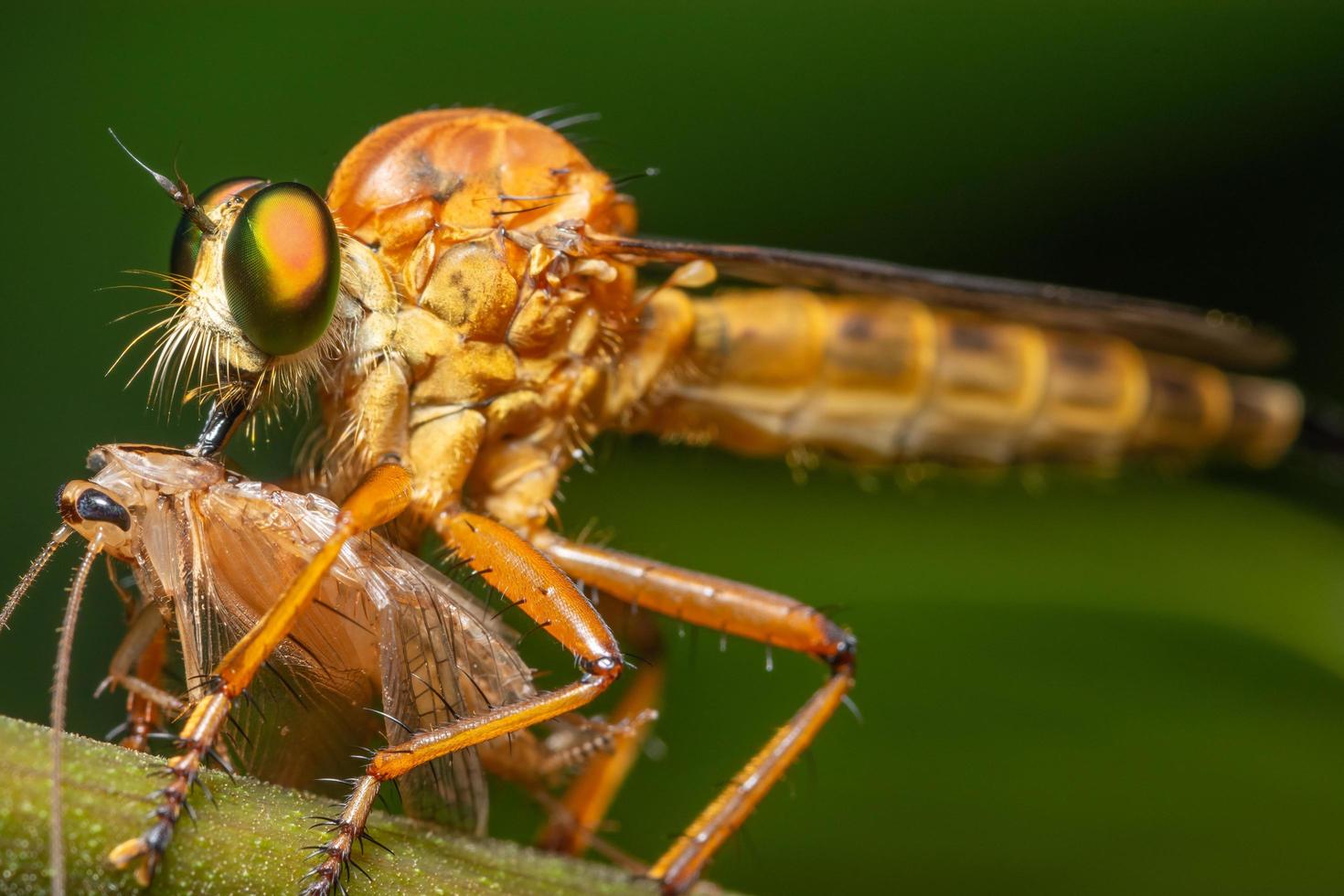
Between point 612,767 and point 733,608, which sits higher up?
point 733,608

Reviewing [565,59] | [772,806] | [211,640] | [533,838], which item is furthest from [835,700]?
[565,59]

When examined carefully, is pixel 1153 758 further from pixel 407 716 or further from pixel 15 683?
pixel 15 683

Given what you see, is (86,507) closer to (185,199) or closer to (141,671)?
(141,671)

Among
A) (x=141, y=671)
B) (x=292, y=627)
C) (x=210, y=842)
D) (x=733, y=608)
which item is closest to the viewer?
(x=210, y=842)

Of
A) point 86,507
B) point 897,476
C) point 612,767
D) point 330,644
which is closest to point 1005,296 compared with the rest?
point 897,476

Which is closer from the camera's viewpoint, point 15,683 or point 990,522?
point 15,683

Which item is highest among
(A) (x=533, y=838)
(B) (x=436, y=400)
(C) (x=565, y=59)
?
(C) (x=565, y=59)
